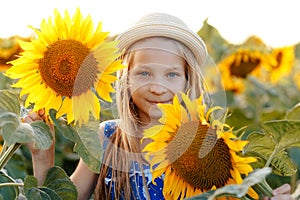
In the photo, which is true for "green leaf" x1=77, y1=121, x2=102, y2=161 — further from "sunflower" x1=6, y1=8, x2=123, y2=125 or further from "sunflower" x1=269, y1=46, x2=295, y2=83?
"sunflower" x1=269, y1=46, x2=295, y2=83

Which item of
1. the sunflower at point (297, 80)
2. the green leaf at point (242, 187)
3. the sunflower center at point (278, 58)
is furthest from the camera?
the sunflower at point (297, 80)

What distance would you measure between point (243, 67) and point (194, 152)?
8.40 feet

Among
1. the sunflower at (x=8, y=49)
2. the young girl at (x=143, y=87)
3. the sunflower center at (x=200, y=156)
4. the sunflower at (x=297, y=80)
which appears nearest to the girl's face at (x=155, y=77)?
the young girl at (x=143, y=87)

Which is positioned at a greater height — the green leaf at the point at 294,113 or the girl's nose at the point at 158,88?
the girl's nose at the point at 158,88

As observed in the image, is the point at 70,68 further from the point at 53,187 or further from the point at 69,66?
the point at 53,187

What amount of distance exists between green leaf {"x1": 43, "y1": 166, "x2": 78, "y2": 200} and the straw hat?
12.0 inches

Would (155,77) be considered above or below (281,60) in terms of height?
above

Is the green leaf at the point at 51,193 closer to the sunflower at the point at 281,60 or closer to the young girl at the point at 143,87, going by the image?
the young girl at the point at 143,87

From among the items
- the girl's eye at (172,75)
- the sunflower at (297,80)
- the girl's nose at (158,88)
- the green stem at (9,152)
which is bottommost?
the sunflower at (297,80)

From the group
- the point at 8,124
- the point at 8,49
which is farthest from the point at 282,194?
the point at 8,49

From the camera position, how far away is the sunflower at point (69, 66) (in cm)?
136

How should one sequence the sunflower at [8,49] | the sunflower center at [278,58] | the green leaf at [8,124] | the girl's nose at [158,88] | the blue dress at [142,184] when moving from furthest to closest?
the sunflower center at [278,58], the sunflower at [8,49], the blue dress at [142,184], the girl's nose at [158,88], the green leaf at [8,124]

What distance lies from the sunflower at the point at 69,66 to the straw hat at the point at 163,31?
21 centimetres

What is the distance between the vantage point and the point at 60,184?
1.45m
